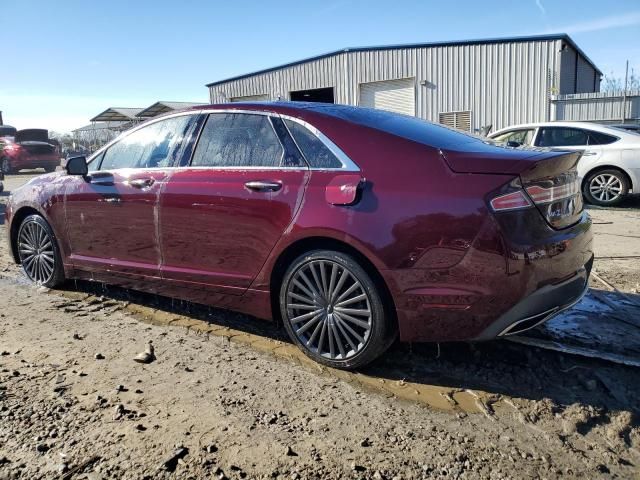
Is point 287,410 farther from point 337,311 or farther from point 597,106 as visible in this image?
point 597,106

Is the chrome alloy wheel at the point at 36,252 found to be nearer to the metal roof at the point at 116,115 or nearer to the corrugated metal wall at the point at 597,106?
the corrugated metal wall at the point at 597,106

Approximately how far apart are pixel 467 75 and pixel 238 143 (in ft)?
62.6

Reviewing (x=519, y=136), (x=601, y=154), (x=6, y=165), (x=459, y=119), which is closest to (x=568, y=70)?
(x=459, y=119)

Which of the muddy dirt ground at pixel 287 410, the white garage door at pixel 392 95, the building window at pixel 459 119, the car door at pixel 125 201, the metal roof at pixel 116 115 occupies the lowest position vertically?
the muddy dirt ground at pixel 287 410

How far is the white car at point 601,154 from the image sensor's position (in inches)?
378

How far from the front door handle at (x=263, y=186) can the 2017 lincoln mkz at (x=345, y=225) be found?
0.05 feet

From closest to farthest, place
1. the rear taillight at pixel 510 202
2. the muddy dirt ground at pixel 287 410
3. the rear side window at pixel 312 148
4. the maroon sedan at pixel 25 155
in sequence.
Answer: the muddy dirt ground at pixel 287 410 < the rear taillight at pixel 510 202 < the rear side window at pixel 312 148 < the maroon sedan at pixel 25 155

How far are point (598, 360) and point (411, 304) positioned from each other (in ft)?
4.32

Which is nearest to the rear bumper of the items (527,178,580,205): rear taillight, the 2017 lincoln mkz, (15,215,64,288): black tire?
the 2017 lincoln mkz

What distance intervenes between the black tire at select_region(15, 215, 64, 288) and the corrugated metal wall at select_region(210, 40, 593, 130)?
727 inches

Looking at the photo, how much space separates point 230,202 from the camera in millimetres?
3590

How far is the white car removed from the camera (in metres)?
9.61

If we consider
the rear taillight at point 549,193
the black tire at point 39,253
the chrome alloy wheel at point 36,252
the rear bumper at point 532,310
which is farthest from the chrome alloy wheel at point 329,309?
the chrome alloy wheel at point 36,252

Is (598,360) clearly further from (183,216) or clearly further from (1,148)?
(1,148)
